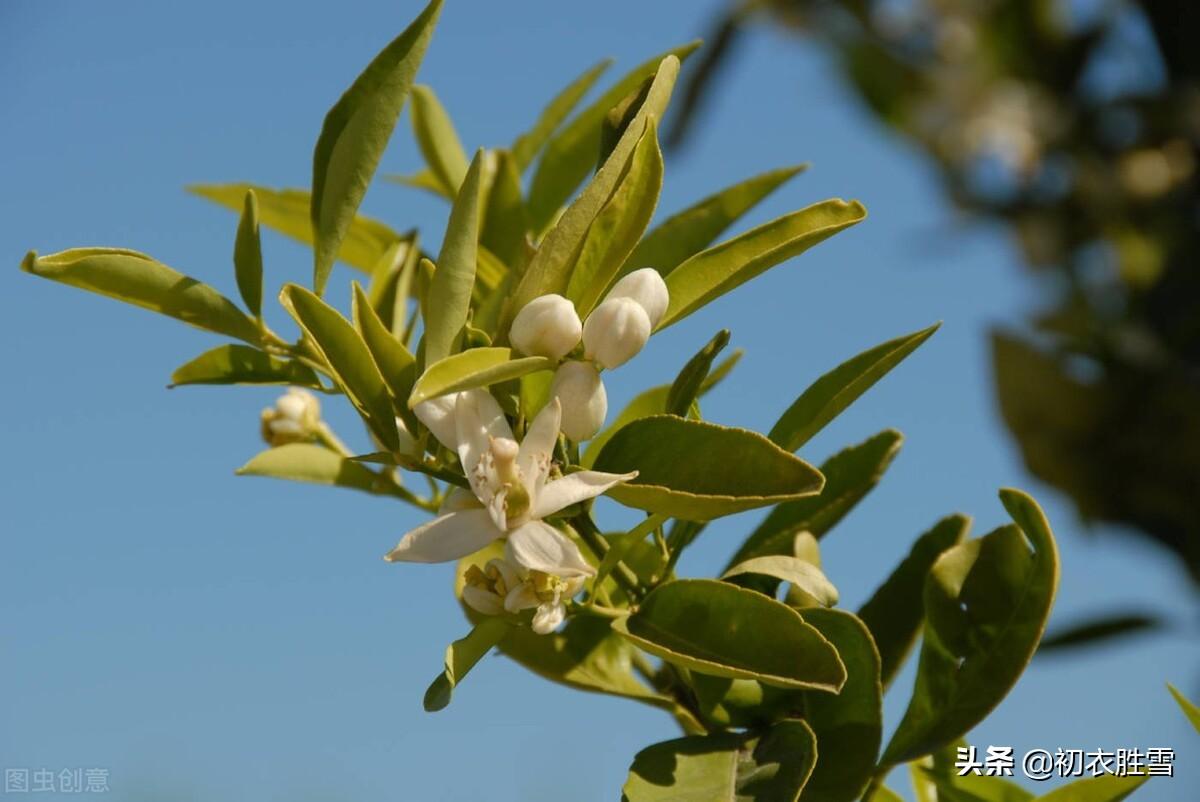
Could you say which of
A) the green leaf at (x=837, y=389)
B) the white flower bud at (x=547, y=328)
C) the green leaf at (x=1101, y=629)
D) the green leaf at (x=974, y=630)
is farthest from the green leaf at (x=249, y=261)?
the green leaf at (x=1101, y=629)

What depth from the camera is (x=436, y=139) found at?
1.13m

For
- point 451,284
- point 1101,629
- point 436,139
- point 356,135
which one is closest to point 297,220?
point 436,139

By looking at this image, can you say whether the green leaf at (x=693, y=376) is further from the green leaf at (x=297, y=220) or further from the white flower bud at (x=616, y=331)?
the green leaf at (x=297, y=220)

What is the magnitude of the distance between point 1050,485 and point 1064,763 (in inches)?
22.3

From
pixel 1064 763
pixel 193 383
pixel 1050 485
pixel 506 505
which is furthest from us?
pixel 1050 485

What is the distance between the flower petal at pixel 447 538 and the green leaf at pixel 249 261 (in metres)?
0.23

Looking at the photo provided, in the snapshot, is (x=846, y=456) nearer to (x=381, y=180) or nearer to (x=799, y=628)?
(x=799, y=628)

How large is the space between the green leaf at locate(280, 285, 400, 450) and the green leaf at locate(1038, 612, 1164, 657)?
39.7 inches

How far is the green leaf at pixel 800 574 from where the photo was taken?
79 cm

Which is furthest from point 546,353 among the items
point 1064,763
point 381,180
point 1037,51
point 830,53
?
point 830,53

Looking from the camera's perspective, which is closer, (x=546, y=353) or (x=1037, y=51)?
(x=546, y=353)

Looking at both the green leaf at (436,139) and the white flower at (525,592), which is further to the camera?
the green leaf at (436,139)

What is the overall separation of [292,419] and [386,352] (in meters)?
0.28

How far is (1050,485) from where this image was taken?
66.0 inches
